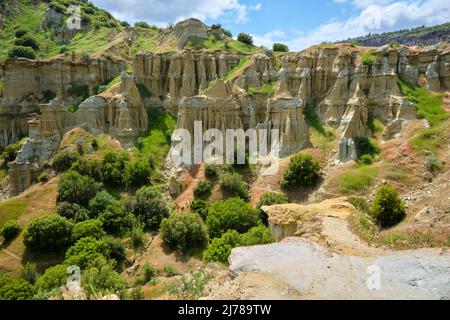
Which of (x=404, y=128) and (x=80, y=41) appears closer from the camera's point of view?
(x=404, y=128)

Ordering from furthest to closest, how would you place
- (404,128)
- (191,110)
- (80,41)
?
(80,41), (191,110), (404,128)

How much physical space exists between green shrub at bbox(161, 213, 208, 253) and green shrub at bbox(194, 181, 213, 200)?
5.37 metres

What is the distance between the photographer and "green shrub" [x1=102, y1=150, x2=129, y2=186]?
4000 cm

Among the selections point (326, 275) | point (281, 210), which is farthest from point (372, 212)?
point (326, 275)

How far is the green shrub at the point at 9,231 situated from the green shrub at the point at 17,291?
31.1ft

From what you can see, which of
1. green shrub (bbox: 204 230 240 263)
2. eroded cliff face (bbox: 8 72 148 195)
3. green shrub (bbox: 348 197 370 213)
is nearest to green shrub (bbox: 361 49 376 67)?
green shrub (bbox: 348 197 370 213)

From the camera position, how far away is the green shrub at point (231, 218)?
31422 mm

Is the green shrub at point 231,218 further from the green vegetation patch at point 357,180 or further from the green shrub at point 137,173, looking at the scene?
the green shrub at point 137,173

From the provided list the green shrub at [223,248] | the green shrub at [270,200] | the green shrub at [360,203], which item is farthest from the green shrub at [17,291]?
the green shrub at [360,203]

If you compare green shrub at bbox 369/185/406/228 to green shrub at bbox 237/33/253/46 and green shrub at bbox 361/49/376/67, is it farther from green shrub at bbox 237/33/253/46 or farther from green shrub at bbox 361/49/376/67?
green shrub at bbox 237/33/253/46

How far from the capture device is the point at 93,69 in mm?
55688

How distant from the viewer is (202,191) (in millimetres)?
37562
